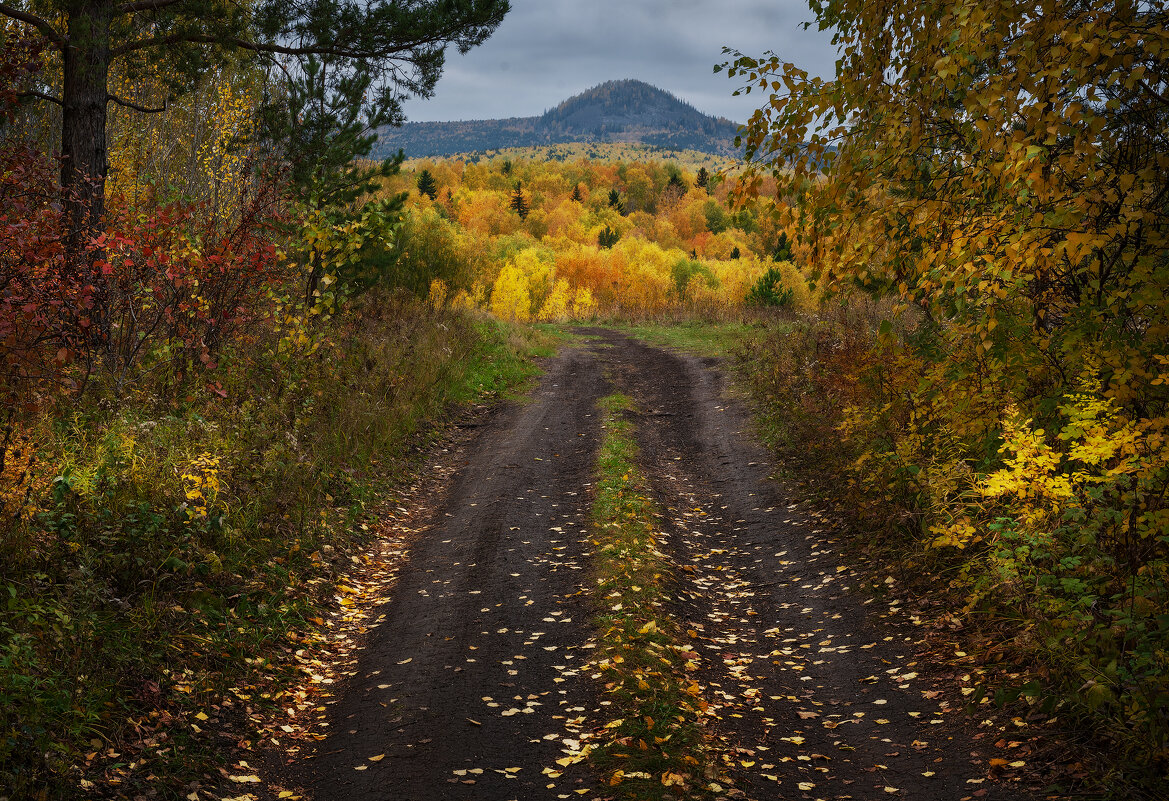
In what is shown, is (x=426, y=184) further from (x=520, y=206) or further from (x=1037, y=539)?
(x=1037, y=539)

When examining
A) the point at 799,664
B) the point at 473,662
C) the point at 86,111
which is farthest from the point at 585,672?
the point at 86,111

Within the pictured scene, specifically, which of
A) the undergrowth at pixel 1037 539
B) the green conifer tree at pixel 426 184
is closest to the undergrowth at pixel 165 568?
the undergrowth at pixel 1037 539

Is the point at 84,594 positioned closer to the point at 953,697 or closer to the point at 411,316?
the point at 953,697

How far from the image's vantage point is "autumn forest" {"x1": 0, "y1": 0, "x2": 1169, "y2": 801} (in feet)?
13.2

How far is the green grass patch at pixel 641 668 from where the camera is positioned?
14.5ft

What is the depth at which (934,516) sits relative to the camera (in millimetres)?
6973

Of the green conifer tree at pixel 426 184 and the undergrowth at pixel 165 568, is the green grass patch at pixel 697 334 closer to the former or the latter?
the undergrowth at pixel 165 568

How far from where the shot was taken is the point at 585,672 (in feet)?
18.8

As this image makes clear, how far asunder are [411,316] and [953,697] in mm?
15603

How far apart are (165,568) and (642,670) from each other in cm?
375

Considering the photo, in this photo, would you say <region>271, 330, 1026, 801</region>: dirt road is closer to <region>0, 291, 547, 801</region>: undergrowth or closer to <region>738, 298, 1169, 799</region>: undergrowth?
<region>738, 298, 1169, 799</region>: undergrowth

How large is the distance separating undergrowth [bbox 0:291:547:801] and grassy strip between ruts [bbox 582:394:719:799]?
2.48 metres

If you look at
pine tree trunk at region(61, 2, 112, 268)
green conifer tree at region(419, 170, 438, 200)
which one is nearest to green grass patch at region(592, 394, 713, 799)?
pine tree trunk at region(61, 2, 112, 268)

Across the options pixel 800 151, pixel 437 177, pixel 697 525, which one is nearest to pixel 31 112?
pixel 697 525
